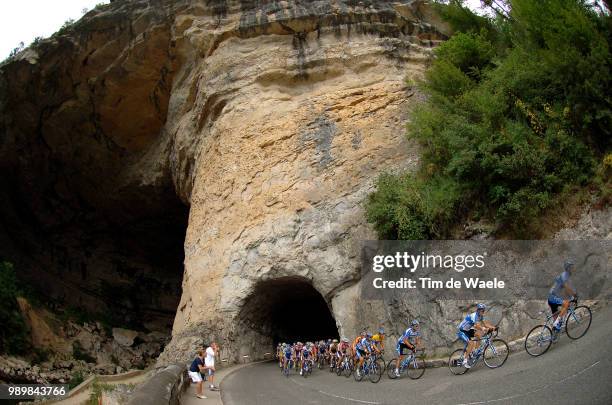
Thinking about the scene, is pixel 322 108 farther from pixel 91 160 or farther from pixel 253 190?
pixel 91 160

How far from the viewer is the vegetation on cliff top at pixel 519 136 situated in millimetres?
12891

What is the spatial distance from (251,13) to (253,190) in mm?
8267

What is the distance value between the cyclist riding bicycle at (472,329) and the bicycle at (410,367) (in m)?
1.49

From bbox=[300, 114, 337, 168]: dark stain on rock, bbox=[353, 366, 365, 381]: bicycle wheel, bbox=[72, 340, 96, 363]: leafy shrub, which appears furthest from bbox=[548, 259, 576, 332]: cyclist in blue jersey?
bbox=[72, 340, 96, 363]: leafy shrub

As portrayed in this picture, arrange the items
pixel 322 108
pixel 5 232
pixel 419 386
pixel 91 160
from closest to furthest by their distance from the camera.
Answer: pixel 419 386, pixel 322 108, pixel 91 160, pixel 5 232

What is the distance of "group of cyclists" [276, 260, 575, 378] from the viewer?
1003cm

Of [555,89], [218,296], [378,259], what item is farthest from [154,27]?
[555,89]

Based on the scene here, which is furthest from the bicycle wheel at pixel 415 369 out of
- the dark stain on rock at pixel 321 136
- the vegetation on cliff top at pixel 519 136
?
the dark stain on rock at pixel 321 136

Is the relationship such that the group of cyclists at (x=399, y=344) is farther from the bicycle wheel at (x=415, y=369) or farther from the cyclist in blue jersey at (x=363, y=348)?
the bicycle wheel at (x=415, y=369)

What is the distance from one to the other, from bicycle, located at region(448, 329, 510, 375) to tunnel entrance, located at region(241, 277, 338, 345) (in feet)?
27.5

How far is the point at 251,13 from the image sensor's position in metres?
24.2

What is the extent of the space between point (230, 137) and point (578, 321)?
15.6m

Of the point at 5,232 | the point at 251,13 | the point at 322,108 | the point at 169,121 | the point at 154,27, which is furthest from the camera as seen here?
the point at 5,232

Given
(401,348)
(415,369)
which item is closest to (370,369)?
(401,348)
